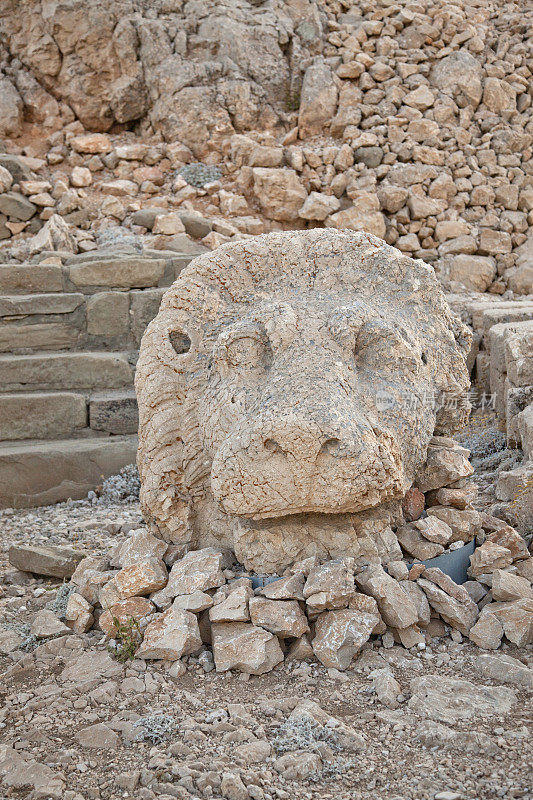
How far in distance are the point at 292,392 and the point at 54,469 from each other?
137 inches

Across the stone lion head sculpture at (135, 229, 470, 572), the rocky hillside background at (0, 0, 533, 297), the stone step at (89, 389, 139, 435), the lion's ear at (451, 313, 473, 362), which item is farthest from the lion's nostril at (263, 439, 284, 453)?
the rocky hillside background at (0, 0, 533, 297)

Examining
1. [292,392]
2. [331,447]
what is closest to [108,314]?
[292,392]

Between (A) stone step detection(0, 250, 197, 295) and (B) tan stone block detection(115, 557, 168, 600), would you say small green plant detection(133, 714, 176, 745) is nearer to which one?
(B) tan stone block detection(115, 557, 168, 600)

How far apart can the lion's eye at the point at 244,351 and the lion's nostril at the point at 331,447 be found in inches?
20.9

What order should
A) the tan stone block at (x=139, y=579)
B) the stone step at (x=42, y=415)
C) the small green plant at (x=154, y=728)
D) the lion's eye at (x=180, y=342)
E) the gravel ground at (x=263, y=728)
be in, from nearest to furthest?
the gravel ground at (x=263, y=728)
the small green plant at (x=154, y=728)
the tan stone block at (x=139, y=579)
the lion's eye at (x=180, y=342)
the stone step at (x=42, y=415)

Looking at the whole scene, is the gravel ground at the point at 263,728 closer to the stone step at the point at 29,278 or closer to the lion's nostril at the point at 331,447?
the lion's nostril at the point at 331,447

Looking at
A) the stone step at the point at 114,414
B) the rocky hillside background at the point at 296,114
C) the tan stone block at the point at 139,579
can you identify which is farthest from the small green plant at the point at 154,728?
the rocky hillside background at the point at 296,114

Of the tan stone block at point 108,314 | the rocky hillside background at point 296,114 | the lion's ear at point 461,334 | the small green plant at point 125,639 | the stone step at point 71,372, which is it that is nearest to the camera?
the small green plant at point 125,639

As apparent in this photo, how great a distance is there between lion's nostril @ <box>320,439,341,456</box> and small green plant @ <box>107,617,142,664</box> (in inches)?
40.4

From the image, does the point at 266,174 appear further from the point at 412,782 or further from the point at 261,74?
the point at 412,782

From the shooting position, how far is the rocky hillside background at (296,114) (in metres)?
9.91

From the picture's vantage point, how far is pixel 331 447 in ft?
8.84

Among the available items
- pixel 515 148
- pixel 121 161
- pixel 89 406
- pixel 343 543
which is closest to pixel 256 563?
pixel 343 543

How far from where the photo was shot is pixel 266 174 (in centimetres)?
977
